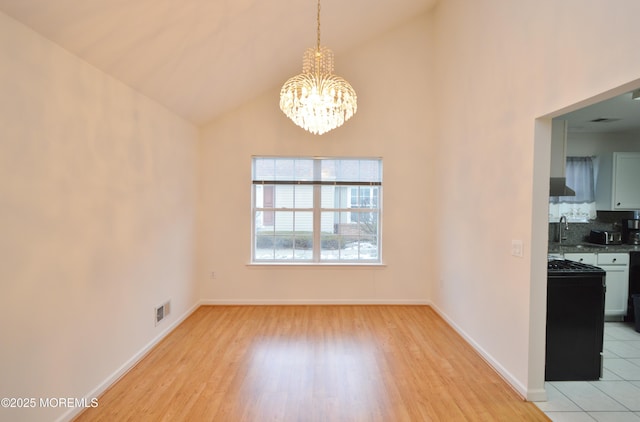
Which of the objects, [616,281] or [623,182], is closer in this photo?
[616,281]

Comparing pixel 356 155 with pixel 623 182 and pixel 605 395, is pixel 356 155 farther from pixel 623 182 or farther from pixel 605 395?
pixel 623 182

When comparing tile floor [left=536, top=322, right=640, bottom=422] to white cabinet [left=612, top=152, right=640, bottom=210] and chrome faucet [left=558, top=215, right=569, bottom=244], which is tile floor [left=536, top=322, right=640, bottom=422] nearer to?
chrome faucet [left=558, top=215, right=569, bottom=244]

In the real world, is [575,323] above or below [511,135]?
below

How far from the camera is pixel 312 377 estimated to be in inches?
103

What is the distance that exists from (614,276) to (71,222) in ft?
19.5

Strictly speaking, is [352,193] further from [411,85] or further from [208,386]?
[208,386]

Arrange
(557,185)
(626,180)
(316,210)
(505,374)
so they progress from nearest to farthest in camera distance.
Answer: (505,374) < (557,185) < (626,180) < (316,210)

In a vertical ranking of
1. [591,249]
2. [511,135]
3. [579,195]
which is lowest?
[591,249]

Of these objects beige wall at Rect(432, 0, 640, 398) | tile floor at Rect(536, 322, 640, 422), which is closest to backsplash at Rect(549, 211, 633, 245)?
tile floor at Rect(536, 322, 640, 422)

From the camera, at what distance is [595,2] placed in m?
1.73

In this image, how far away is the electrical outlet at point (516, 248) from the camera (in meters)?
2.39

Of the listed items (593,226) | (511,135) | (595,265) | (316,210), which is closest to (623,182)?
(593,226)

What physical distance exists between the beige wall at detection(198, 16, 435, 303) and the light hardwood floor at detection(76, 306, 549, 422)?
0.69m

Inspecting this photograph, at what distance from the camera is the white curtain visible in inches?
175
